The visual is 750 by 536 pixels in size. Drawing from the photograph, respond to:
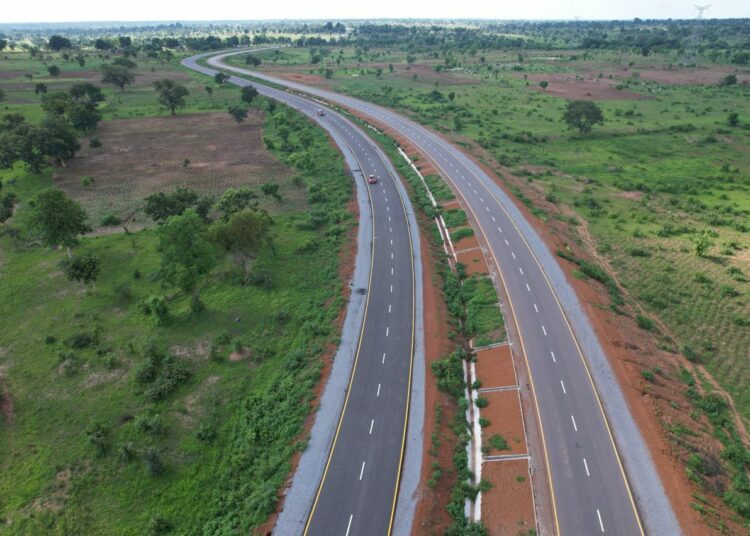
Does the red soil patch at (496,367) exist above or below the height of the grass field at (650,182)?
below

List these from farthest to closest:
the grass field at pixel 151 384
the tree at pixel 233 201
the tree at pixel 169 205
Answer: the tree at pixel 233 201 → the tree at pixel 169 205 → the grass field at pixel 151 384

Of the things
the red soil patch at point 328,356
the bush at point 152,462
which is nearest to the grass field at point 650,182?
the red soil patch at point 328,356

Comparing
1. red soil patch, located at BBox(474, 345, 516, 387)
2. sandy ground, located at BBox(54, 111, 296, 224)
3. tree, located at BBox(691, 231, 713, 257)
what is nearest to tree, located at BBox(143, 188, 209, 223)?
sandy ground, located at BBox(54, 111, 296, 224)

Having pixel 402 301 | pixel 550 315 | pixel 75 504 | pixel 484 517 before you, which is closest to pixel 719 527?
pixel 484 517

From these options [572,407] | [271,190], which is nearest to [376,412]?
[572,407]

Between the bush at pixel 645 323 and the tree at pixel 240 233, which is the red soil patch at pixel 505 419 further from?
the tree at pixel 240 233

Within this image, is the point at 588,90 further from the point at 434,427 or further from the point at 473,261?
the point at 434,427

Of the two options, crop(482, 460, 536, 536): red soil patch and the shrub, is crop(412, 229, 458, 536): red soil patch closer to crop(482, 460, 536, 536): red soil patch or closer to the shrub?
crop(482, 460, 536, 536): red soil patch

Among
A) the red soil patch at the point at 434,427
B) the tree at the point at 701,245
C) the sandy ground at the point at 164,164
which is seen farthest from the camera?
the sandy ground at the point at 164,164
